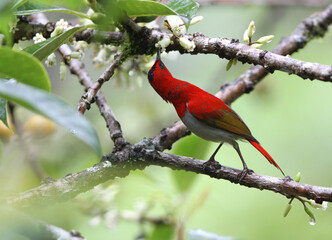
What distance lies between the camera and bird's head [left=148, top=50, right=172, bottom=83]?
7.05ft

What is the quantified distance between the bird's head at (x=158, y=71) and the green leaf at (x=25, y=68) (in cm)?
100

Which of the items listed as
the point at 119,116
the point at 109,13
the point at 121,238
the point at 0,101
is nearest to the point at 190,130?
the point at 109,13

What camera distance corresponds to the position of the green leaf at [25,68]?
3.66 ft

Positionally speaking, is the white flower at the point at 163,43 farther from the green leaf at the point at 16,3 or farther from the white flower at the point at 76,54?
the green leaf at the point at 16,3

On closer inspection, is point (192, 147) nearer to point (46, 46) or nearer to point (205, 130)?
point (205, 130)

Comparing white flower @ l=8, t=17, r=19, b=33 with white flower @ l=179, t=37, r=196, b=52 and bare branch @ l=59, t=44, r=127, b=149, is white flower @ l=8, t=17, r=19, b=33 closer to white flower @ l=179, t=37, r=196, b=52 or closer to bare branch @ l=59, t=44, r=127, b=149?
bare branch @ l=59, t=44, r=127, b=149

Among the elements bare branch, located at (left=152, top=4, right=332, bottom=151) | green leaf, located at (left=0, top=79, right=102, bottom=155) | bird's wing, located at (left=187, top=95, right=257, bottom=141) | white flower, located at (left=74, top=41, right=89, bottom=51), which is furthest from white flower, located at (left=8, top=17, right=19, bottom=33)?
green leaf, located at (left=0, top=79, right=102, bottom=155)

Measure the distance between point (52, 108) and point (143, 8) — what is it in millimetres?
890

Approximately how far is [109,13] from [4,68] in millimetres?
600

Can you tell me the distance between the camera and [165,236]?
2473 mm

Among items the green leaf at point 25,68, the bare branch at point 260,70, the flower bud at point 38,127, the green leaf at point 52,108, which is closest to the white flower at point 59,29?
the bare branch at point 260,70

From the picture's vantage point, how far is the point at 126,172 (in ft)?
A: 6.06

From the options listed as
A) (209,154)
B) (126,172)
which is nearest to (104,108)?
(126,172)

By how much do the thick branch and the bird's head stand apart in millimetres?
459
